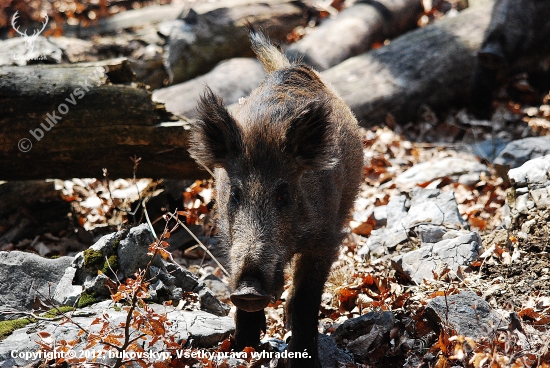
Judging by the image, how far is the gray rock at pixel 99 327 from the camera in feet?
11.6

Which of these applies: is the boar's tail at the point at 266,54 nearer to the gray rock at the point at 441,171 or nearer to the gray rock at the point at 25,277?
the gray rock at the point at 441,171

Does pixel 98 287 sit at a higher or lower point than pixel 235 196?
lower

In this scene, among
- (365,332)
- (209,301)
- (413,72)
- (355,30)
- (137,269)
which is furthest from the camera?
(355,30)

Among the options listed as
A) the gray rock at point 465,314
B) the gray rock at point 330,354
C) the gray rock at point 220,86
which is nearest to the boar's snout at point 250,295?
the gray rock at point 330,354

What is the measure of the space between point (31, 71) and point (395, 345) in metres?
4.13

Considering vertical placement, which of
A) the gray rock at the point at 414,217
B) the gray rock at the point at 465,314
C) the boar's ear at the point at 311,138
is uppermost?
the boar's ear at the point at 311,138

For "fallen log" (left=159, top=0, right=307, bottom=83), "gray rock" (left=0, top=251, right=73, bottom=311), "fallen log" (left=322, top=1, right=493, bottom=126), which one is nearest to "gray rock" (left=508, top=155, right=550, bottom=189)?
"fallen log" (left=322, top=1, right=493, bottom=126)

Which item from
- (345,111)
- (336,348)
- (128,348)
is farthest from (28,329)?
(345,111)

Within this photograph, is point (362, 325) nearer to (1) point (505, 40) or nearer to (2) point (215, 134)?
(2) point (215, 134)

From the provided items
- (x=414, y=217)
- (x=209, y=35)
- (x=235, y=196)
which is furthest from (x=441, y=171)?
(x=209, y=35)

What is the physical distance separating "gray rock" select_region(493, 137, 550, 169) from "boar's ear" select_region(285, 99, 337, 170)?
9.39 ft

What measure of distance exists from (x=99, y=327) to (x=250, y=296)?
3.87 feet

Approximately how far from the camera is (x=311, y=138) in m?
4.12

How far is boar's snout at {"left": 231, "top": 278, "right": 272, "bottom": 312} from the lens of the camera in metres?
3.25
